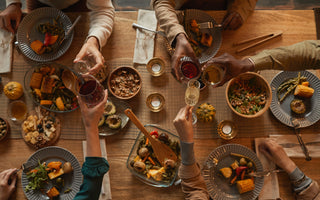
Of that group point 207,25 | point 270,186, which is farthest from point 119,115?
point 270,186

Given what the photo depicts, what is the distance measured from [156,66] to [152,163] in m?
0.87

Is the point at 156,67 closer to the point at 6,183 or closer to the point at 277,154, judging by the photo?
the point at 277,154

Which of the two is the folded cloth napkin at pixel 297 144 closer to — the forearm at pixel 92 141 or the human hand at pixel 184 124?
the human hand at pixel 184 124

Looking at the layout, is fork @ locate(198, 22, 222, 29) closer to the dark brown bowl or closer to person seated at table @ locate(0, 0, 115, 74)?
person seated at table @ locate(0, 0, 115, 74)

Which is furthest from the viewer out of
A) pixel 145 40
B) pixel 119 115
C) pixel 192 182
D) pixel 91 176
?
pixel 145 40

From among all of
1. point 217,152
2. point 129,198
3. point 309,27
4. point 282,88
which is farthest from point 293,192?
point 309,27

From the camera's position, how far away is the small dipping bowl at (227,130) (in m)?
2.06

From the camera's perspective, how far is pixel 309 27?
2.27 m

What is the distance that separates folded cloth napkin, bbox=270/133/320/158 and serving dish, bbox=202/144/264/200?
29 centimetres

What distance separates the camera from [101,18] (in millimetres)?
2094

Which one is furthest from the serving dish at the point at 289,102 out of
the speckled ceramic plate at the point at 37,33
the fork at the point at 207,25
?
the speckled ceramic plate at the point at 37,33

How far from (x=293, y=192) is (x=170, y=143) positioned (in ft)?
3.66

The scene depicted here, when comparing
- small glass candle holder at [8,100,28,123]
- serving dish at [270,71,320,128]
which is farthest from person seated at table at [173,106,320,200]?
small glass candle holder at [8,100,28,123]

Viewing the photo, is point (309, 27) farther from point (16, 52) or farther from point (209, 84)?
point (16, 52)
